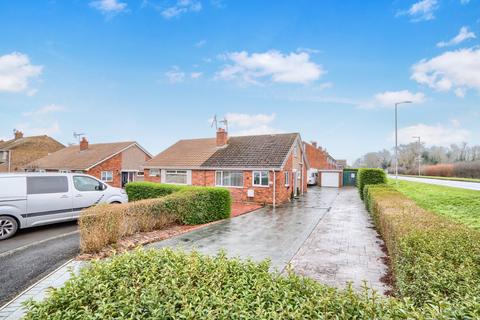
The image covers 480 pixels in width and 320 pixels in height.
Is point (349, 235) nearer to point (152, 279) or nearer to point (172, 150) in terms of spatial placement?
point (152, 279)

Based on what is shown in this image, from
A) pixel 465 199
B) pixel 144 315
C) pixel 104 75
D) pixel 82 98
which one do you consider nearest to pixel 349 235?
pixel 465 199

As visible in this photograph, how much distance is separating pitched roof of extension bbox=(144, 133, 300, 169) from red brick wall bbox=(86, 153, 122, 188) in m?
7.84

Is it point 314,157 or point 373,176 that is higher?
point 314,157

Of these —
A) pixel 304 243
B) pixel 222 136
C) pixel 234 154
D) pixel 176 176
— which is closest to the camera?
pixel 304 243

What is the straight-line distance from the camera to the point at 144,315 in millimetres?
2164

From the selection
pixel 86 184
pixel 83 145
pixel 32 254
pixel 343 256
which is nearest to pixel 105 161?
pixel 83 145

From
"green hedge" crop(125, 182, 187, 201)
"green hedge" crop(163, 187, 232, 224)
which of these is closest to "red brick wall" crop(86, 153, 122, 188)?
"green hedge" crop(125, 182, 187, 201)

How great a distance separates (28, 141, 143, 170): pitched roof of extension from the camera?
27691mm

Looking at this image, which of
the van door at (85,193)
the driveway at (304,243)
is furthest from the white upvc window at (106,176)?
the driveway at (304,243)

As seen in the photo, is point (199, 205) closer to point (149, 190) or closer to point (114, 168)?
point (149, 190)

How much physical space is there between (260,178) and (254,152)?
257 cm

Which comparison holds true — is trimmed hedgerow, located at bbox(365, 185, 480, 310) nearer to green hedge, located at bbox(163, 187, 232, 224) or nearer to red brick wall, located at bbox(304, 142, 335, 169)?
green hedge, located at bbox(163, 187, 232, 224)

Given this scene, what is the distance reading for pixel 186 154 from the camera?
22.5 meters

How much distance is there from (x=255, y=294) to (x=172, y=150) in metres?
23.2
